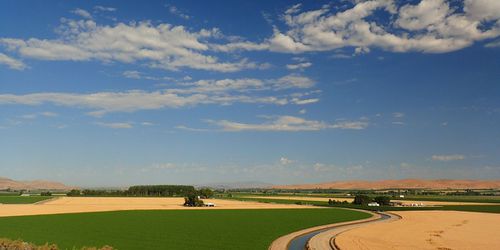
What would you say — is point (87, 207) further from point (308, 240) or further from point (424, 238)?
point (424, 238)

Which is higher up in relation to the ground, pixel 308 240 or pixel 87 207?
pixel 87 207

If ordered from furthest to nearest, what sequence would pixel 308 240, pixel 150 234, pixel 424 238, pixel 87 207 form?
pixel 87 207 < pixel 424 238 < pixel 150 234 < pixel 308 240

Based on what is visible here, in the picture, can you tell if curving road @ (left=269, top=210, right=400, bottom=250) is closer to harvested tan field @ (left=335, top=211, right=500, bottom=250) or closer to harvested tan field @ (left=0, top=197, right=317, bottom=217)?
harvested tan field @ (left=335, top=211, right=500, bottom=250)

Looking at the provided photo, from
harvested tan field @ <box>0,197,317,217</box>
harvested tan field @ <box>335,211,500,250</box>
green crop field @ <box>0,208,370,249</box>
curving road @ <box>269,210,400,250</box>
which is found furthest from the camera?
harvested tan field @ <box>0,197,317,217</box>

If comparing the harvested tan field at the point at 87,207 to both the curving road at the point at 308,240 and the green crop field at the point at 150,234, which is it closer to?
the green crop field at the point at 150,234

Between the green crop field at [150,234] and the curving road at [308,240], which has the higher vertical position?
the green crop field at [150,234]

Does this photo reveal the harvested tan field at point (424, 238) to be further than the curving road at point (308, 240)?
Yes

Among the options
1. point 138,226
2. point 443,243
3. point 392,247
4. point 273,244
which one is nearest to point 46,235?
point 138,226

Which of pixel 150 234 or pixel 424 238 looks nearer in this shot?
pixel 150 234

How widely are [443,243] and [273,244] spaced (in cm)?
1750

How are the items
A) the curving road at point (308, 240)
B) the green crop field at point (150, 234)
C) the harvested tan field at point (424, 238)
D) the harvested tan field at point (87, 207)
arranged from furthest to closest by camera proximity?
the harvested tan field at point (87, 207)
the harvested tan field at point (424, 238)
the curving road at point (308, 240)
the green crop field at point (150, 234)

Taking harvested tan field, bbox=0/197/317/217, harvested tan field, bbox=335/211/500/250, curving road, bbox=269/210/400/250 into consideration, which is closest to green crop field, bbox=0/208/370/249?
curving road, bbox=269/210/400/250

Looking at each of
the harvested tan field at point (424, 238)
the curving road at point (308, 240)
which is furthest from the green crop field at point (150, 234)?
the harvested tan field at point (424, 238)

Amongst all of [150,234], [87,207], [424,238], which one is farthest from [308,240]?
[87,207]
